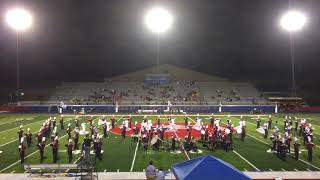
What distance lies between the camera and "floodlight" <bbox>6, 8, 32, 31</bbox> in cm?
2391

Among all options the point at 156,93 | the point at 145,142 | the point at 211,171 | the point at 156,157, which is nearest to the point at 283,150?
the point at 156,157

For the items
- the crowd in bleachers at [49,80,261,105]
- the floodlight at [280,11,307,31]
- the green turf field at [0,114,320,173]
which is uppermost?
the floodlight at [280,11,307,31]

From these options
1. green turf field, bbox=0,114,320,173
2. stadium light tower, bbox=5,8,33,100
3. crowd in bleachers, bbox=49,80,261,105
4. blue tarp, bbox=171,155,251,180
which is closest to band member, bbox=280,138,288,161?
green turf field, bbox=0,114,320,173

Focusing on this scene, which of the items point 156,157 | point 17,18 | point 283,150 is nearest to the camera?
point 283,150

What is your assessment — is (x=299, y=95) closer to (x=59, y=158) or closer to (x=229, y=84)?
(x=229, y=84)

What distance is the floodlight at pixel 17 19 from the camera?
78.4ft

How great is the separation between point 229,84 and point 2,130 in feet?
126

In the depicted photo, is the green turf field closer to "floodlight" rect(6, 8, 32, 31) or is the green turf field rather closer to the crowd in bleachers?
"floodlight" rect(6, 8, 32, 31)

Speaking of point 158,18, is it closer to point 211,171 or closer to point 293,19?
point 293,19

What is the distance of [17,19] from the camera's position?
24672mm

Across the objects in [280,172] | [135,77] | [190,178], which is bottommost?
[280,172]

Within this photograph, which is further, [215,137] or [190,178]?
[215,137]

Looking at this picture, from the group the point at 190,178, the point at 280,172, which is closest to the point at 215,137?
the point at 280,172

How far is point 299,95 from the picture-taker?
52125 mm
